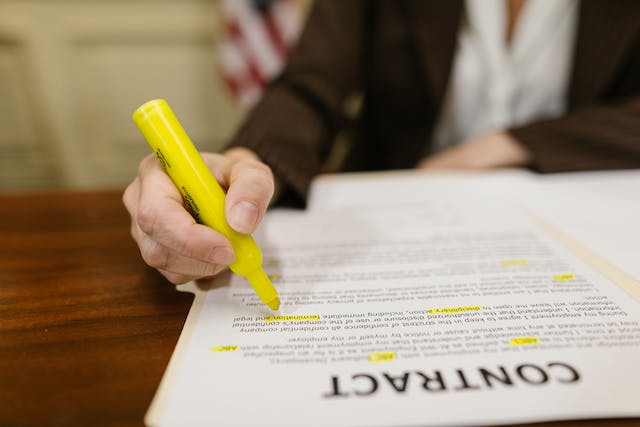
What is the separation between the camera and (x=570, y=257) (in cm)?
32

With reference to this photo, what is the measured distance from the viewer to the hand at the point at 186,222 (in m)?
0.25

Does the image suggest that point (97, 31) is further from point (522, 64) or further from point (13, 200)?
point (522, 64)

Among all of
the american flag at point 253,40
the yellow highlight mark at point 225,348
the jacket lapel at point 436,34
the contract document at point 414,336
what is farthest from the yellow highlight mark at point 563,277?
the american flag at point 253,40

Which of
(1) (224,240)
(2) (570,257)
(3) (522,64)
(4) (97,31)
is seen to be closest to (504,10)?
(3) (522,64)

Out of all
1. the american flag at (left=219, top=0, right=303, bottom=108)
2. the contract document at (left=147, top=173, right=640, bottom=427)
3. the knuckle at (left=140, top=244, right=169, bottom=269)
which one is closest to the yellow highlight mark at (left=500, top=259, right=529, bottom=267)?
the contract document at (left=147, top=173, right=640, bottom=427)

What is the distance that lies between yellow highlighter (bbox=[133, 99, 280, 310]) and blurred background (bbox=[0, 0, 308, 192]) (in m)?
1.28

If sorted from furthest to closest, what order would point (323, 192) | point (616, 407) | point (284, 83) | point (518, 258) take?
point (284, 83) → point (323, 192) → point (518, 258) → point (616, 407)

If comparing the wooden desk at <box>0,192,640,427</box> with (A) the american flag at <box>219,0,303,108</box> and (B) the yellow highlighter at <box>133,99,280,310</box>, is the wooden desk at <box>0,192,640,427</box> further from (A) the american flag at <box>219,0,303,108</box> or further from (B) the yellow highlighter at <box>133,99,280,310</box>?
(A) the american flag at <box>219,0,303,108</box>

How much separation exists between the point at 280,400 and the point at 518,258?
0.70ft

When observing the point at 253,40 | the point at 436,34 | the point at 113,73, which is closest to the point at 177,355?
the point at 436,34

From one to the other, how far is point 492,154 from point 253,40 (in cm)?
114

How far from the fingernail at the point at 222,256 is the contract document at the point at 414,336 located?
4cm

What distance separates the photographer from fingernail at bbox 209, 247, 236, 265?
25cm

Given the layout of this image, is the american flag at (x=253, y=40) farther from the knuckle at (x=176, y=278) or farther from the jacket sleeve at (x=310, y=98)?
the knuckle at (x=176, y=278)
